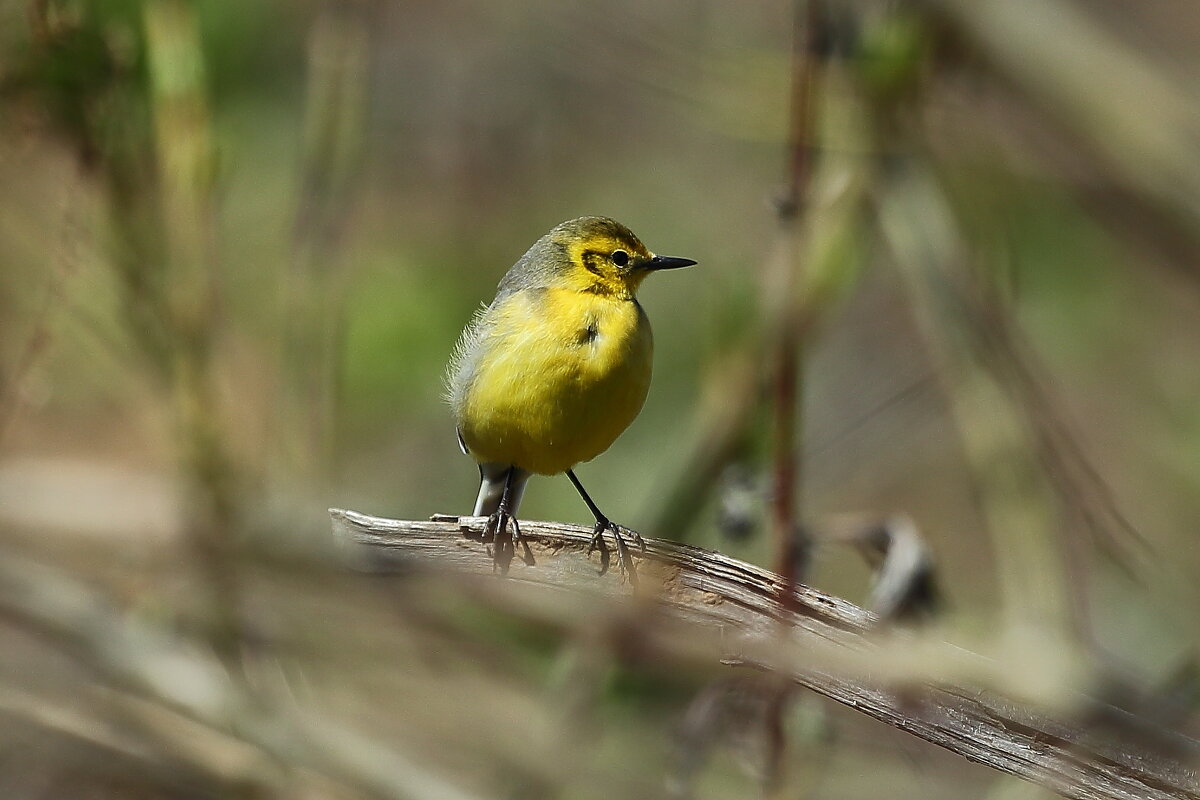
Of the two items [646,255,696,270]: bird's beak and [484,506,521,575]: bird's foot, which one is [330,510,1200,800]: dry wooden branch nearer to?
[484,506,521,575]: bird's foot

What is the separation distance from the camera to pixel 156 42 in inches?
149

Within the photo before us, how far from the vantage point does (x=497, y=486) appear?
4457 mm

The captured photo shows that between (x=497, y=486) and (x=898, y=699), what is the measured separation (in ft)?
7.52

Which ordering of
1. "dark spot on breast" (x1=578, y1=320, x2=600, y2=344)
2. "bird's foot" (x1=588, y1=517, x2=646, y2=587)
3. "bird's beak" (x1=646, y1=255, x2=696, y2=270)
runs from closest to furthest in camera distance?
"bird's foot" (x1=588, y1=517, x2=646, y2=587)
"dark spot on breast" (x1=578, y1=320, x2=600, y2=344)
"bird's beak" (x1=646, y1=255, x2=696, y2=270)

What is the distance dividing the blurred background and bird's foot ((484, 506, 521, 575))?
210mm

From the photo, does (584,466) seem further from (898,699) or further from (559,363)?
Answer: (898,699)

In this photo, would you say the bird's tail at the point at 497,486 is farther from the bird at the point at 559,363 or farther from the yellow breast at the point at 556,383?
the yellow breast at the point at 556,383

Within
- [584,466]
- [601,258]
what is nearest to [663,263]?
[601,258]

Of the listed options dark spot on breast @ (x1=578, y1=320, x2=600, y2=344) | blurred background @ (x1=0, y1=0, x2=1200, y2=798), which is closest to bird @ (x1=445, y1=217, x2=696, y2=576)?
dark spot on breast @ (x1=578, y1=320, x2=600, y2=344)

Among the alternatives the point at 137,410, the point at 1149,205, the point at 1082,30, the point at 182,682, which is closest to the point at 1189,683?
the point at 1149,205

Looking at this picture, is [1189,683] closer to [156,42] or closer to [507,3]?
[156,42]

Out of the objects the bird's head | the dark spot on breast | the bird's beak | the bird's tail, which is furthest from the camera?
the bird's tail

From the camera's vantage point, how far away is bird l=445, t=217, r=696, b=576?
3.39 metres

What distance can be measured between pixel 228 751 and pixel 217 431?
0.95 meters
